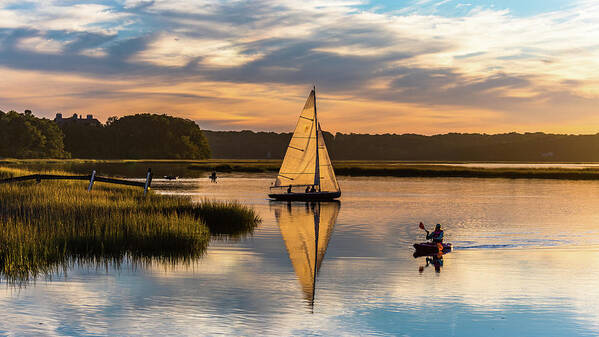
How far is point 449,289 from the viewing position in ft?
65.0

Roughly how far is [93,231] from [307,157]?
34204 mm

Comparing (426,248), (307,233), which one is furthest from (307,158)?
(426,248)

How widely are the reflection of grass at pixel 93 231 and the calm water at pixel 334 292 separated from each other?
50.3 inches

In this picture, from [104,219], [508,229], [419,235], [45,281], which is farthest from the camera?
[508,229]

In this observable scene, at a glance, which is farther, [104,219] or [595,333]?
[104,219]

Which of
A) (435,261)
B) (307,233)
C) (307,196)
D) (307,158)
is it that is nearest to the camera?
(435,261)

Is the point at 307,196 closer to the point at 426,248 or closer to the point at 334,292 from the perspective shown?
the point at 426,248

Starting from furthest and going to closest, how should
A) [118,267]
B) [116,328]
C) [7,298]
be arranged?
[118,267] → [7,298] → [116,328]

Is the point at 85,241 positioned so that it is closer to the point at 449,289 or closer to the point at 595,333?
the point at 449,289

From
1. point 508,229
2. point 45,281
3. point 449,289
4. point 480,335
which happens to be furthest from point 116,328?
point 508,229

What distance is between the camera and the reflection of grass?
72.0 feet

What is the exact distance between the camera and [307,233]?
1422 inches

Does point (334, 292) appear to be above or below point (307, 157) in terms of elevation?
below

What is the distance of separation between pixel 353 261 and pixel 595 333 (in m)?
11.5
